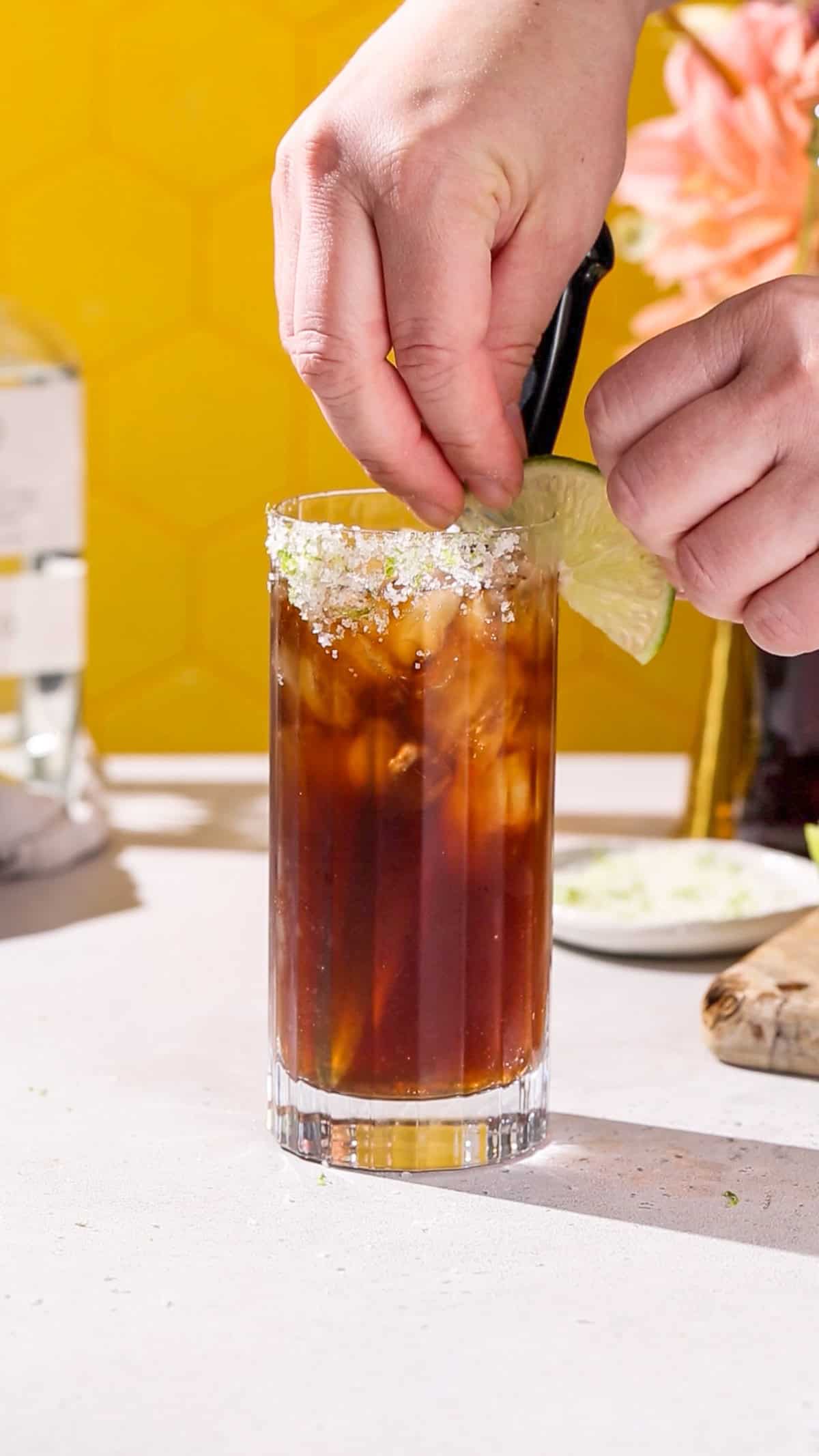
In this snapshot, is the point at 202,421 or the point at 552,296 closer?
the point at 552,296

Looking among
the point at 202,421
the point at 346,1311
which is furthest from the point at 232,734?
the point at 346,1311

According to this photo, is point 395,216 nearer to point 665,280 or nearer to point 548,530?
point 548,530

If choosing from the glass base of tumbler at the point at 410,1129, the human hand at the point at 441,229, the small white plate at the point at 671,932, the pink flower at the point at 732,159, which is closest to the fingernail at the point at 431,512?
the human hand at the point at 441,229

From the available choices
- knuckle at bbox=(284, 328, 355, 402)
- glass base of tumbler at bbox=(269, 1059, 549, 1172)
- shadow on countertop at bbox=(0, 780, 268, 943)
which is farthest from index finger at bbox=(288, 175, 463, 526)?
shadow on countertop at bbox=(0, 780, 268, 943)

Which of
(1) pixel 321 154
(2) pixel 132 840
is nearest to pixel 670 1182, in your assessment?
(1) pixel 321 154

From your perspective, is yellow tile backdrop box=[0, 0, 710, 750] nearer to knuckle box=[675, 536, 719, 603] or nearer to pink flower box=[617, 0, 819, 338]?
pink flower box=[617, 0, 819, 338]

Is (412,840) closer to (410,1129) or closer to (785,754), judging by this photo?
(410,1129)

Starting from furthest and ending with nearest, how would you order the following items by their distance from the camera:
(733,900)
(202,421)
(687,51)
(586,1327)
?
(202,421), (687,51), (733,900), (586,1327)
